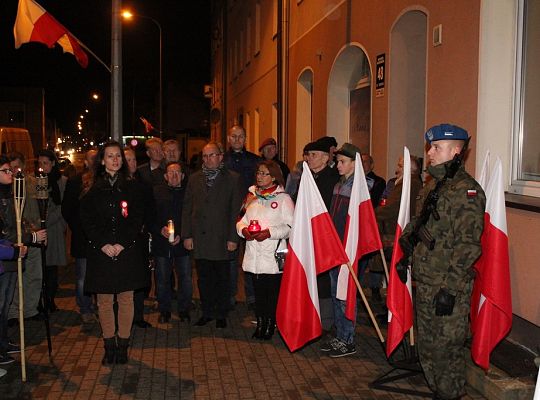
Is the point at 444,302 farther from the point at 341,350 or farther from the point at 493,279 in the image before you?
the point at 341,350

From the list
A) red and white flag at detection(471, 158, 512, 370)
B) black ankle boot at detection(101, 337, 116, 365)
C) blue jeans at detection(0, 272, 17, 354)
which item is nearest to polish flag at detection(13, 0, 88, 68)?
blue jeans at detection(0, 272, 17, 354)

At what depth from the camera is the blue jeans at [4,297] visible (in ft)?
20.0

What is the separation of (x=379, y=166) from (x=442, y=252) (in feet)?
17.8

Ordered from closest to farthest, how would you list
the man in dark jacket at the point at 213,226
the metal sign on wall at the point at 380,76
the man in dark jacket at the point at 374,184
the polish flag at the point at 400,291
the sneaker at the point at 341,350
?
the polish flag at the point at 400,291
the sneaker at the point at 341,350
the man in dark jacket at the point at 213,226
the man in dark jacket at the point at 374,184
the metal sign on wall at the point at 380,76

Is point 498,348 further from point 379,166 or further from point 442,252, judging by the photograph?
point 379,166

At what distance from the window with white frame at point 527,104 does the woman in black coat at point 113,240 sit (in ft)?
11.9

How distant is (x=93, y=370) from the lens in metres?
5.98

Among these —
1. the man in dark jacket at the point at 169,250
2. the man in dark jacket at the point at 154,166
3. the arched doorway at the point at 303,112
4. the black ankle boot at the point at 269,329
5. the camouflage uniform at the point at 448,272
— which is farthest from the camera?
the arched doorway at the point at 303,112

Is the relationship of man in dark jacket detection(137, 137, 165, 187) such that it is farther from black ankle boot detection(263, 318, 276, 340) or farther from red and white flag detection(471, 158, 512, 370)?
red and white flag detection(471, 158, 512, 370)

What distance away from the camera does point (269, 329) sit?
7.02m

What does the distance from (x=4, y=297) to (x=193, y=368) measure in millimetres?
1836

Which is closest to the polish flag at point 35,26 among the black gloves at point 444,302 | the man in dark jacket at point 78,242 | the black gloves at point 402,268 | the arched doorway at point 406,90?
the man in dark jacket at point 78,242

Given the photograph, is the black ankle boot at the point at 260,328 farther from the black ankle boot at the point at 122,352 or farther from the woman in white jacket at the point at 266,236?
the black ankle boot at the point at 122,352

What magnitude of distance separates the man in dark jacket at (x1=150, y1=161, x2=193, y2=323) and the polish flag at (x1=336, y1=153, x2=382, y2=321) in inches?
92.9
